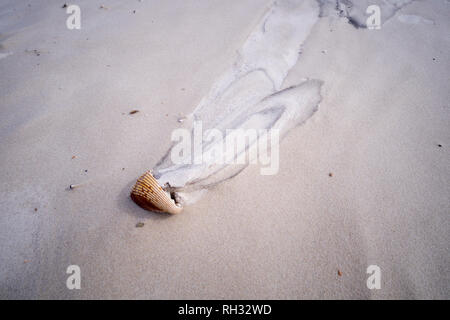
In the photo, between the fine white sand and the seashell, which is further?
the seashell

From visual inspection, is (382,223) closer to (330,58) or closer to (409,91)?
(409,91)

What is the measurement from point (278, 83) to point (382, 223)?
1610 millimetres

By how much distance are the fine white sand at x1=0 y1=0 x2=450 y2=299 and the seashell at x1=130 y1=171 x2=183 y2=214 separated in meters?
0.08

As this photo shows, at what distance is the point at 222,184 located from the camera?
1.95 m

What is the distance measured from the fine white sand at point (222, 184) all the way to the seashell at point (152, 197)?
8 centimetres

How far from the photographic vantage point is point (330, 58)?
2.87m

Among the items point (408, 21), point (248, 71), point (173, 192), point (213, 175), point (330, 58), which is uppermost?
point (408, 21)

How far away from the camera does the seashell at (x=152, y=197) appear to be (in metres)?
1.71

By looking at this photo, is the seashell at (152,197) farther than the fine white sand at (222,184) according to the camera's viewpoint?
Yes

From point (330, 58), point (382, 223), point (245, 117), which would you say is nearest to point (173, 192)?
point (245, 117)

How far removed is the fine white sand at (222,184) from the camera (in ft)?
5.20

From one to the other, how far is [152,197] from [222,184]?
0.54 meters

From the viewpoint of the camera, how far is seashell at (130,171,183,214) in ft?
5.62
